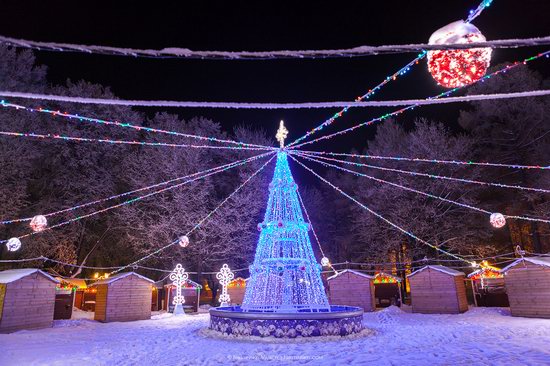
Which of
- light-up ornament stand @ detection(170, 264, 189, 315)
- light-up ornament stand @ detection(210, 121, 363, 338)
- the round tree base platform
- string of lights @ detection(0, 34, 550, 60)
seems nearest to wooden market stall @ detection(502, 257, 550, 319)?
light-up ornament stand @ detection(210, 121, 363, 338)

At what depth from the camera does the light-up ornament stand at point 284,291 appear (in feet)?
33.8

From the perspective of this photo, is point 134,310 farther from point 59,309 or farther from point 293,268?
point 293,268

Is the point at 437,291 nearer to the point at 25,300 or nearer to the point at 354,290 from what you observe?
the point at 354,290

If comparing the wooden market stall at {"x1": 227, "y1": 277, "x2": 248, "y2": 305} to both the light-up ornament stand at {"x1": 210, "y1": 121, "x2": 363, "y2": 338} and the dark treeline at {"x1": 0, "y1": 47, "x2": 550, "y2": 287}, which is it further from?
the light-up ornament stand at {"x1": 210, "y1": 121, "x2": 363, "y2": 338}

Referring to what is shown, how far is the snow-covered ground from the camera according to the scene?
7.82 meters

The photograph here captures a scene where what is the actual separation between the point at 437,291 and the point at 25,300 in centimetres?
1930

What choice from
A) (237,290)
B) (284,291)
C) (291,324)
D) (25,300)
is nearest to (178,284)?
(237,290)

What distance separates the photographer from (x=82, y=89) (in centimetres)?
2375

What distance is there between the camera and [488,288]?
23.8 metres

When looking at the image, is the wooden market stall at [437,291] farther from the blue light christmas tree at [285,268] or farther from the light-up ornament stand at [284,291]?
the blue light christmas tree at [285,268]

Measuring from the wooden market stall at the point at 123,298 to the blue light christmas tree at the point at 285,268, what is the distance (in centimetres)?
892

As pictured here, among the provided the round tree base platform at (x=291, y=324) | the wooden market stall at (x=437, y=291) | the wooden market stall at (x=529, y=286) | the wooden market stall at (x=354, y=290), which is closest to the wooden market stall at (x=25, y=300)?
the round tree base platform at (x=291, y=324)

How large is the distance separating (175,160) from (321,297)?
1536 cm

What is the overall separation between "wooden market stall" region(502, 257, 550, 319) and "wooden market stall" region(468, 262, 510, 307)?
3.30 meters
